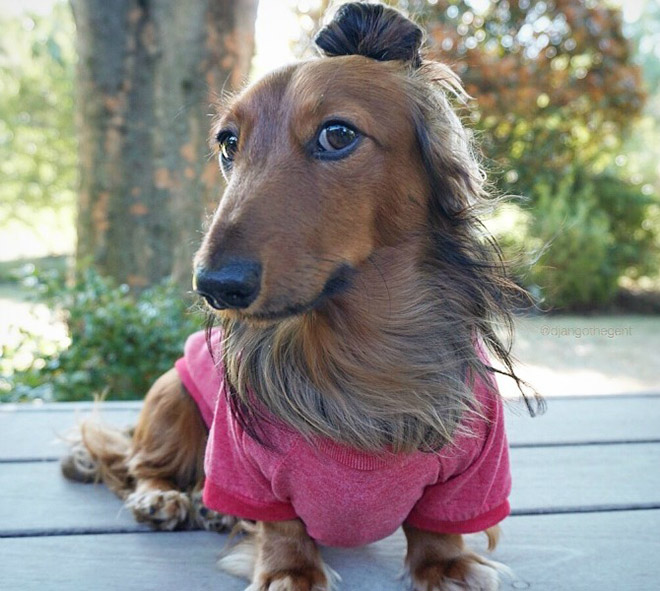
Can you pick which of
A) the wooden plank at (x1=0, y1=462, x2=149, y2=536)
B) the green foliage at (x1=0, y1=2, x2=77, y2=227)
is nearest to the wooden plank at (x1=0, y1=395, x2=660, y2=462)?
the wooden plank at (x1=0, y1=462, x2=149, y2=536)

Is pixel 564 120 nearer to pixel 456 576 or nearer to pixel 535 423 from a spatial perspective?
pixel 535 423

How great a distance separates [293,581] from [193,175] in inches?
104

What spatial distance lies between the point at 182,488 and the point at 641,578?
3.70ft

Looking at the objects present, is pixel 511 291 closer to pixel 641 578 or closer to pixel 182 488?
pixel 641 578

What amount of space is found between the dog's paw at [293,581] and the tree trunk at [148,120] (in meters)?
2.45

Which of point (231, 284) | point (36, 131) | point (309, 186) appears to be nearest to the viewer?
point (231, 284)

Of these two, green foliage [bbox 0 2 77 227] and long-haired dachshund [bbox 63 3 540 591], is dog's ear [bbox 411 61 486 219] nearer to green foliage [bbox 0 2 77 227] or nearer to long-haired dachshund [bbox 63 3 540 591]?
long-haired dachshund [bbox 63 3 540 591]

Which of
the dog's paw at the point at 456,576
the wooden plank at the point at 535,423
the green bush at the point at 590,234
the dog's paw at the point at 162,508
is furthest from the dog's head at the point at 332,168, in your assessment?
the green bush at the point at 590,234

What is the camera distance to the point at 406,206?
4.89ft

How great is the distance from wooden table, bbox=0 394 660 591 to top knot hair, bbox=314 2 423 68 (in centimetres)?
83

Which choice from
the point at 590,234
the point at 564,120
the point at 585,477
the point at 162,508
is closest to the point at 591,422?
the point at 585,477

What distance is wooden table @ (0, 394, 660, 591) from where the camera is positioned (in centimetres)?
159

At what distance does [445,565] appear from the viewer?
1.60 m

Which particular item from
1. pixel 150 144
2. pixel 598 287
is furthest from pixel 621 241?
pixel 150 144
